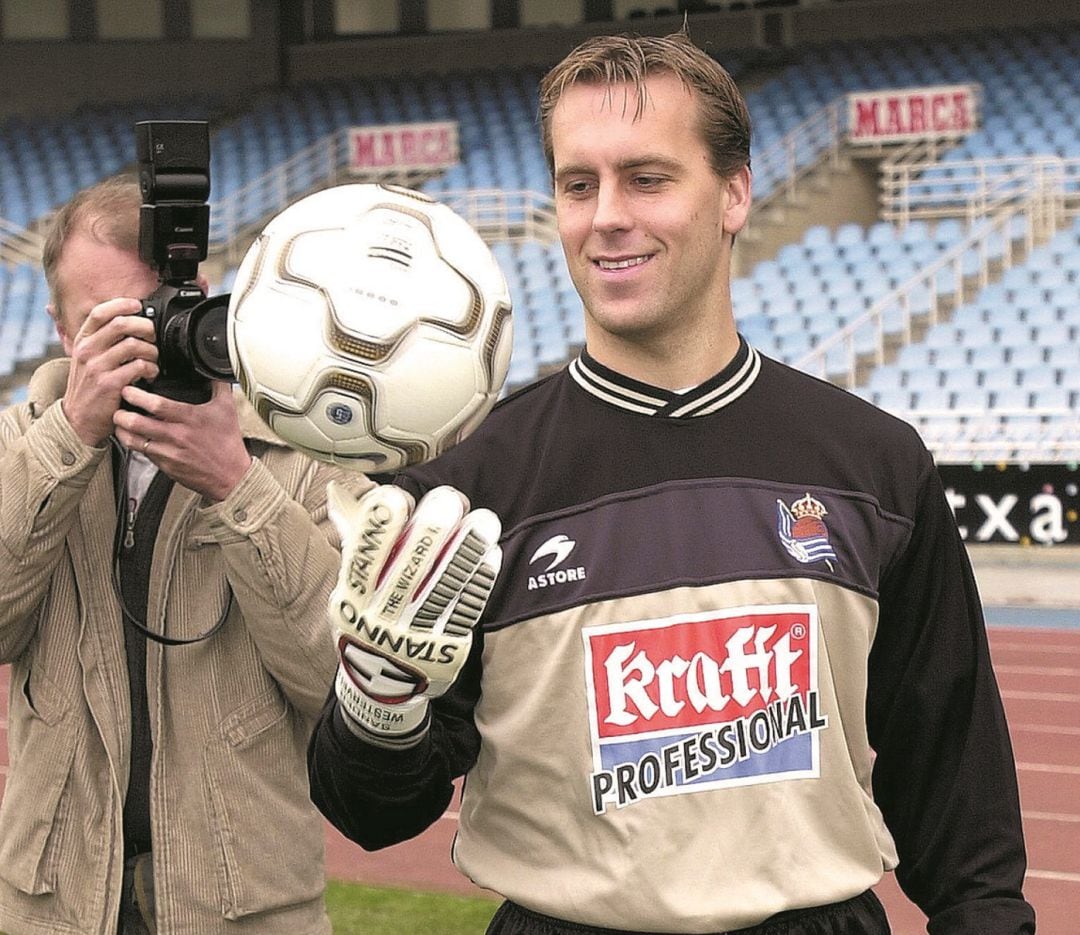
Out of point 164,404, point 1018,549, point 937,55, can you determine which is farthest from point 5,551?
point 937,55

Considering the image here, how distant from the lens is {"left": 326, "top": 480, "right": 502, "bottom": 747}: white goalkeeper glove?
66.8 inches

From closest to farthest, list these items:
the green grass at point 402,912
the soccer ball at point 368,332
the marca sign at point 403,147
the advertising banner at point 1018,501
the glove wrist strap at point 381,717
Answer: the glove wrist strap at point 381,717, the soccer ball at point 368,332, the green grass at point 402,912, the advertising banner at point 1018,501, the marca sign at point 403,147

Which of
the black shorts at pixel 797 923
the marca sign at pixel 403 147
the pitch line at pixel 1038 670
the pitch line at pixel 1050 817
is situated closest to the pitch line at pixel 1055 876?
the pitch line at pixel 1050 817

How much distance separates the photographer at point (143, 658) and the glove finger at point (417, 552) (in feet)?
2.38

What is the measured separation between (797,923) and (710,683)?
0.31 m

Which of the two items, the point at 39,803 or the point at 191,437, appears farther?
the point at 39,803

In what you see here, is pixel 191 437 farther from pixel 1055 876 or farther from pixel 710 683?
pixel 1055 876

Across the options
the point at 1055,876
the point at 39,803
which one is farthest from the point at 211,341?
the point at 1055,876

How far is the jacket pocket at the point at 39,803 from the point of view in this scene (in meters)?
2.47

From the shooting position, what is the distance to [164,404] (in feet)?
7.57

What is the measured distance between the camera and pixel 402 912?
538 cm

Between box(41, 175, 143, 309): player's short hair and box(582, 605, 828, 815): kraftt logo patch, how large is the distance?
1.01m

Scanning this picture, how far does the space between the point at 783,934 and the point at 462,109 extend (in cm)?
2020

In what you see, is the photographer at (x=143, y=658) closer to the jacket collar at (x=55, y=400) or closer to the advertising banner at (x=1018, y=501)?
the jacket collar at (x=55, y=400)
